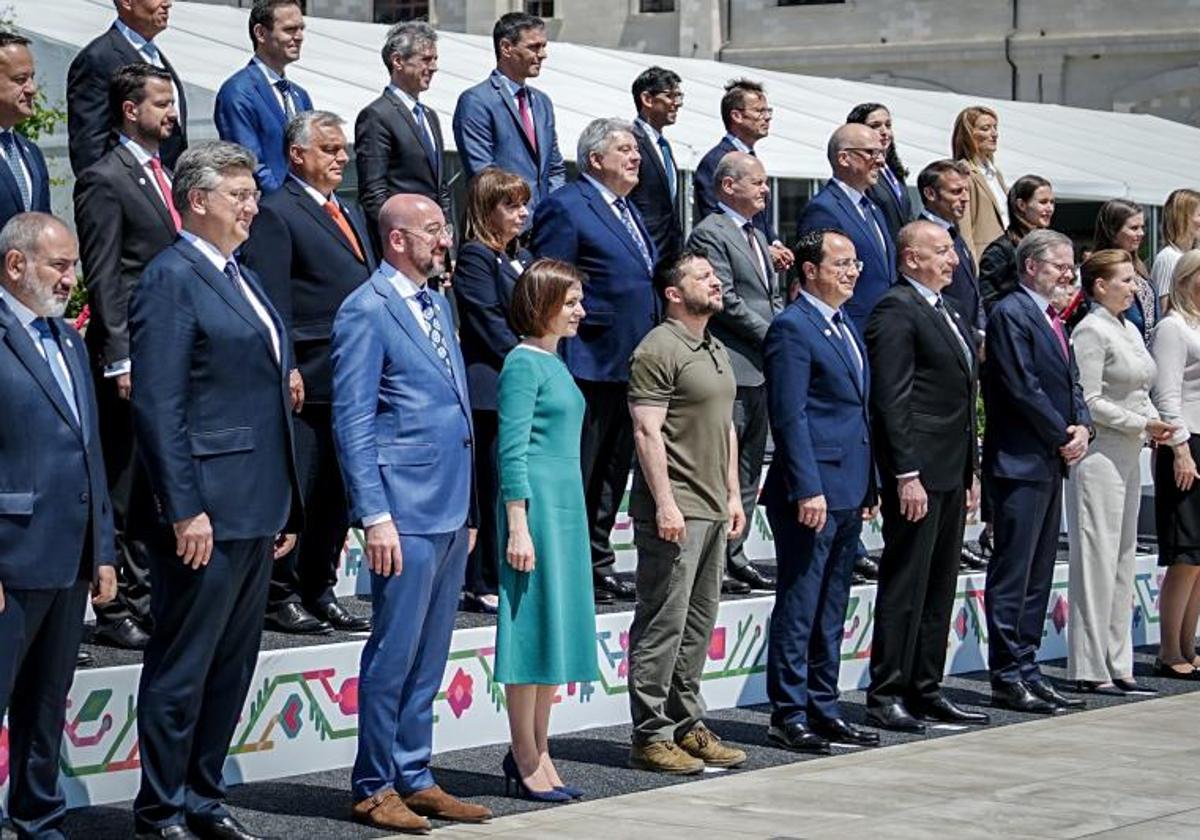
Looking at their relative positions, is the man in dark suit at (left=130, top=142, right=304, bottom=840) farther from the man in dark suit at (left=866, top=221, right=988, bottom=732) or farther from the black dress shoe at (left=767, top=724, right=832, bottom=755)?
the man in dark suit at (left=866, top=221, right=988, bottom=732)

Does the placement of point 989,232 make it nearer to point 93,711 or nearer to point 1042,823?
point 1042,823

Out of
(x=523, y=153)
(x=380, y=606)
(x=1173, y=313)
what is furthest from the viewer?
(x=1173, y=313)

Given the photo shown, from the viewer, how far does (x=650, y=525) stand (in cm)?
816

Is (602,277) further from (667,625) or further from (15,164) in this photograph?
(15,164)

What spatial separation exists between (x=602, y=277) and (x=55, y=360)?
3259mm

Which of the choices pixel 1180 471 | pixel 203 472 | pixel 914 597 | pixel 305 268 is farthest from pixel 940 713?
pixel 203 472

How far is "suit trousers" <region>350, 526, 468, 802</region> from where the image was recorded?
7090 millimetres

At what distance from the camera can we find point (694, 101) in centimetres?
2020

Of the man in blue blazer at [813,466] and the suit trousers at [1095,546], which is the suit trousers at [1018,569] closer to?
the suit trousers at [1095,546]

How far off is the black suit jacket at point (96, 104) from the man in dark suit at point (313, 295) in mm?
421

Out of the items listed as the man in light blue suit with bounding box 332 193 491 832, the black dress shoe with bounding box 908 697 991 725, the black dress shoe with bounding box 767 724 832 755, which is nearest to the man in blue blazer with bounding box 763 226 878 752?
the black dress shoe with bounding box 767 724 832 755

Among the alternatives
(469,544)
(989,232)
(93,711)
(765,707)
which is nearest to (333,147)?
(469,544)

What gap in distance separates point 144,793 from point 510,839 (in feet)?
3.50

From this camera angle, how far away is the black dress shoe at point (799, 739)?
28.4 feet
